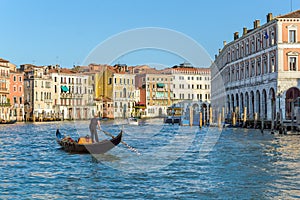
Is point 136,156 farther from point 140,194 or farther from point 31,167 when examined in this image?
point 140,194

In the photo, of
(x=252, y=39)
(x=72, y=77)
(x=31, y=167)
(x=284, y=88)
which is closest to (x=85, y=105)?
(x=72, y=77)

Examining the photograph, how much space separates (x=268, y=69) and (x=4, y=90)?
29.1 meters

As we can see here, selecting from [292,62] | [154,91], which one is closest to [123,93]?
[154,91]

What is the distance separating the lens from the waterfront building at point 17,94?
52531mm

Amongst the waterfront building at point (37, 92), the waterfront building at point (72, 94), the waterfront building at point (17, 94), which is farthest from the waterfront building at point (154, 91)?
the waterfront building at point (17, 94)

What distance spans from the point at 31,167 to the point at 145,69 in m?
62.0

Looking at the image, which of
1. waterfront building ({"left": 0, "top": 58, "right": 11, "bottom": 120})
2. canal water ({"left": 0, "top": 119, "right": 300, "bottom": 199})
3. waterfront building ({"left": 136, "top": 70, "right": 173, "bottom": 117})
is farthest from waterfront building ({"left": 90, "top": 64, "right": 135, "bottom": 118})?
canal water ({"left": 0, "top": 119, "right": 300, "bottom": 199})

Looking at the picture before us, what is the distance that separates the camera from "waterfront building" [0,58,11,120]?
49.9 metres

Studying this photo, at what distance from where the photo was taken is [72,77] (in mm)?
60875

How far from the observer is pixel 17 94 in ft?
175

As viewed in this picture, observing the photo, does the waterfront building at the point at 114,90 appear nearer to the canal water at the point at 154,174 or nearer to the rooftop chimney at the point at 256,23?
the rooftop chimney at the point at 256,23

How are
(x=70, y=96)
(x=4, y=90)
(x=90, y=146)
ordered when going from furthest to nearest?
1. (x=70, y=96)
2. (x=4, y=90)
3. (x=90, y=146)

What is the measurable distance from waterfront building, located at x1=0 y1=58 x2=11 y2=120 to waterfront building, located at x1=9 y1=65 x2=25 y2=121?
1.20 metres

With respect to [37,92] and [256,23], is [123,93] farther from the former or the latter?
[256,23]
